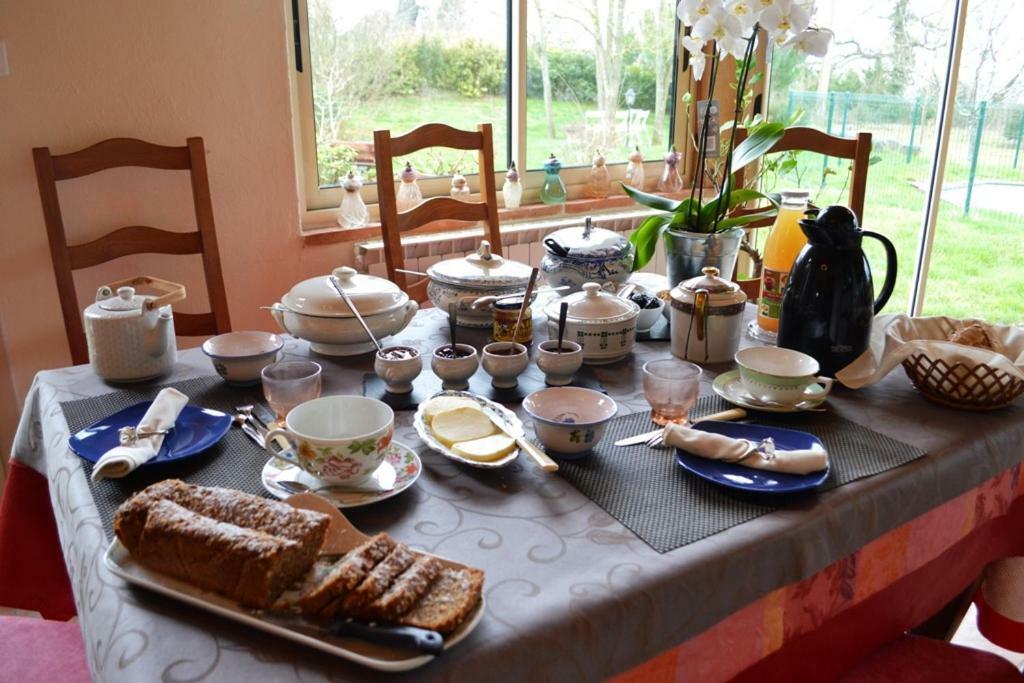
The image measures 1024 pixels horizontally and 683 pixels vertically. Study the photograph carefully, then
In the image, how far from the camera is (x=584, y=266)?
4.87ft

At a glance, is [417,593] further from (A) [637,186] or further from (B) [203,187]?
(A) [637,186]

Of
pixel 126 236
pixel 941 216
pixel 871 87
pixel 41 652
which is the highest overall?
pixel 871 87

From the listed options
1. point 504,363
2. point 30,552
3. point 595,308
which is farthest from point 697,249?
point 30,552

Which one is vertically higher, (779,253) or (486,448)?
(779,253)

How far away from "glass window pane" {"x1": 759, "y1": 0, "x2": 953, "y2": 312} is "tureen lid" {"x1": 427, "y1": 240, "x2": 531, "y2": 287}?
75.4 inches

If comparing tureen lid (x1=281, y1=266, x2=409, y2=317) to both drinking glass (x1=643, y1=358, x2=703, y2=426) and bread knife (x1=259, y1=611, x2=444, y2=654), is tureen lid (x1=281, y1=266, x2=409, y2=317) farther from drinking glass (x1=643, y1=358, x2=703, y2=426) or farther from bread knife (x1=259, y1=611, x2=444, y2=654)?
bread knife (x1=259, y1=611, x2=444, y2=654)

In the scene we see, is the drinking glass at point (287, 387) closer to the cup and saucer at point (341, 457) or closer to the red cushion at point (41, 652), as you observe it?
the cup and saucer at point (341, 457)

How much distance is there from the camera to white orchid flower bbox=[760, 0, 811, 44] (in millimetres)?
1204

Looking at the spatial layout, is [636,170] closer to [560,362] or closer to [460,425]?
[560,362]

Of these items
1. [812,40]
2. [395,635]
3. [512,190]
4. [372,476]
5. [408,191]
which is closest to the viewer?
[395,635]

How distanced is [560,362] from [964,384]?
546mm

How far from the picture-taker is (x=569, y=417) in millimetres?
1018

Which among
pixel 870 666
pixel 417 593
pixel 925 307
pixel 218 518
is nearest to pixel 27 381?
pixel 218 518

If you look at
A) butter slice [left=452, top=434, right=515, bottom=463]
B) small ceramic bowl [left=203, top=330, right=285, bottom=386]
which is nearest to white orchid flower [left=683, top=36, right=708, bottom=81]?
butter slice [left=452, top=434, right=515, bottom=463]
